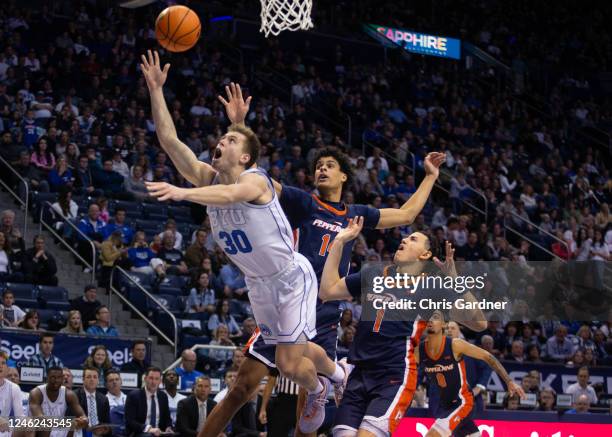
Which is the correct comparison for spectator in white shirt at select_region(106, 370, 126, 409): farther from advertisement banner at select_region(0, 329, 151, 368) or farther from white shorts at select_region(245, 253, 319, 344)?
white shorts at select_region(245, 253, 319, 344)

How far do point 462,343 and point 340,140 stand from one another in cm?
1393

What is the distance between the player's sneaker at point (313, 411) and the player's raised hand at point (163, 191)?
2354 millimetres

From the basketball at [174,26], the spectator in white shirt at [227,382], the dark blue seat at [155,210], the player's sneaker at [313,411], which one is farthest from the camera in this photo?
the dark blue seat at [155,210]

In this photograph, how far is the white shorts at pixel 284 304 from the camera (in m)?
7.57

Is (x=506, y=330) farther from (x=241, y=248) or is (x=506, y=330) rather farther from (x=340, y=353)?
(x=241, y=248)

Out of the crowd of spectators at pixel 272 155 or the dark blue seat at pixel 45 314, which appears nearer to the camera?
the dark blue seat at pixel 45 314

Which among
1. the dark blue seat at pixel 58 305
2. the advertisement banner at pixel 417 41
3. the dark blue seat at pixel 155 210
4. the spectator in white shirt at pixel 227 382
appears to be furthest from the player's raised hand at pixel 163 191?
the advertisement banner at pixel 417 41

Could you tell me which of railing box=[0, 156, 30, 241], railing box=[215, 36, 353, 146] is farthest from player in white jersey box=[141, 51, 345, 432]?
railing box=[215, 36, 353, 146]

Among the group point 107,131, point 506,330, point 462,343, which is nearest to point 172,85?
point 107,131

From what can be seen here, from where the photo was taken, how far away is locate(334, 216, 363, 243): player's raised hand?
7.94 metres

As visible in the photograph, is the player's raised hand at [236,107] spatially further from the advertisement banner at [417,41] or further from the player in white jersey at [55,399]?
the advertisement banner at [417,41]

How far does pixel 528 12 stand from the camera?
35.9m

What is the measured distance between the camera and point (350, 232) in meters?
7.95

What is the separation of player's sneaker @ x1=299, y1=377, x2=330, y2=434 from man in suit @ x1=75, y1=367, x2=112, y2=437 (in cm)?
478
